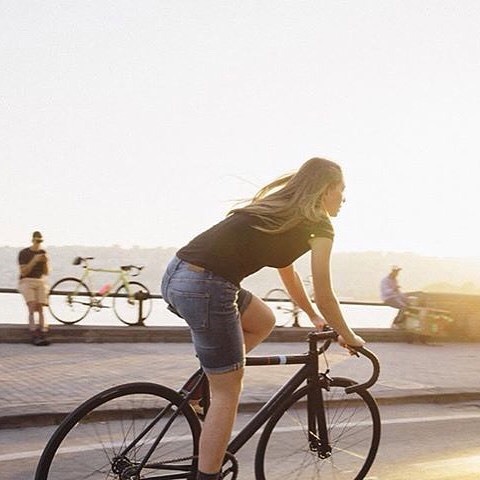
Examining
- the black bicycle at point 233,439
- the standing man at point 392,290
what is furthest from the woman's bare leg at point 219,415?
the standing man at point 392,290

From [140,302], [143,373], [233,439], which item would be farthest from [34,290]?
[233,439]

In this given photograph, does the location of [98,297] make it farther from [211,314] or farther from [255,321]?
[211,314]

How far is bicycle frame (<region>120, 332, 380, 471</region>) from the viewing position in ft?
12.6

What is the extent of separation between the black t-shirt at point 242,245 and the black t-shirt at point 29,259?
8.68 meters

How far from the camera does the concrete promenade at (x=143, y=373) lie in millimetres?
7202

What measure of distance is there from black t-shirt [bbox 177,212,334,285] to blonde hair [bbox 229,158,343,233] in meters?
0.04

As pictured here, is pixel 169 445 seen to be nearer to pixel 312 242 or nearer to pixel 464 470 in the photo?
pixel 312 242

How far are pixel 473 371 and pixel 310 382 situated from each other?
8.86 meters

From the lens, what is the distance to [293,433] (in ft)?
14.1

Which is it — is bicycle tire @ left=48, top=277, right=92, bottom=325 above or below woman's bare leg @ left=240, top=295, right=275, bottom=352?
below

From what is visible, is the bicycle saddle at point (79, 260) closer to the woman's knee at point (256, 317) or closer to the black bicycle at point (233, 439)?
→ the black bicycle at point (233, 439)

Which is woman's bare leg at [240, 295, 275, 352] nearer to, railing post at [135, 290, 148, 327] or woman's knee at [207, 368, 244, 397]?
woman's knee at [207, 368, 244, 397]

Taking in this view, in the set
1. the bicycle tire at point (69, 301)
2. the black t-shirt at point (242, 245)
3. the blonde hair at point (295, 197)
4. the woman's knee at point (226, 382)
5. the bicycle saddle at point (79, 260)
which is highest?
the blonde hair at point (295, 197)

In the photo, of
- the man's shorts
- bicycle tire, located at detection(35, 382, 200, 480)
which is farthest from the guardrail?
bicycle tire, located at detection(35, 382, 200, 480)
